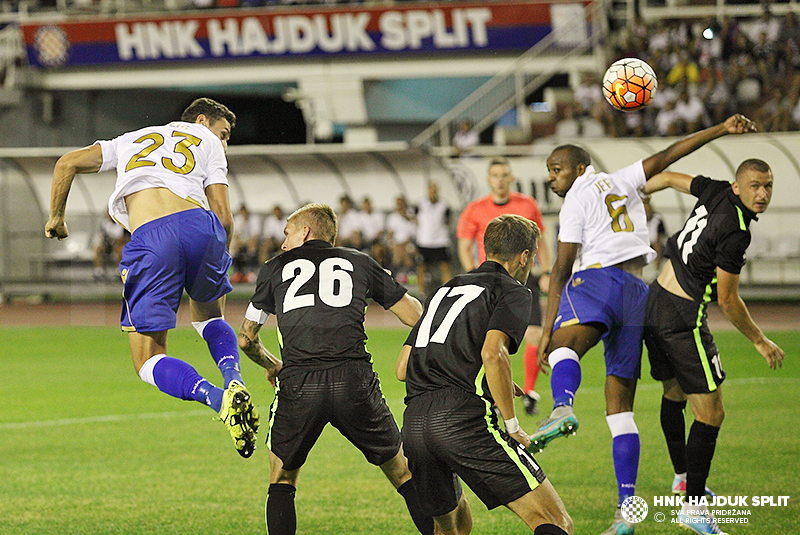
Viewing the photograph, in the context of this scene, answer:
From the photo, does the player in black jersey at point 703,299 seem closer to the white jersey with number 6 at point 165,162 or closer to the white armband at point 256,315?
the white armband at point 256,315

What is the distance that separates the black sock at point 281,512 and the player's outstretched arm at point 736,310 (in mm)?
2649

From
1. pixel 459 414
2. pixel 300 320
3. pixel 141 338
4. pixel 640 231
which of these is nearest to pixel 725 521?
pixel 640 231

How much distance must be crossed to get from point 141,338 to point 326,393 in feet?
4.60

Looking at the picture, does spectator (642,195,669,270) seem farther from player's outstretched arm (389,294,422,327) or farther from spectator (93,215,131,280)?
player's outstretched arm (389,294,422,327)

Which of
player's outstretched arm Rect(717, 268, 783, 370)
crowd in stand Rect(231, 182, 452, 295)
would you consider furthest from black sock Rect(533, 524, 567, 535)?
crowd in stand Rect(231, 182, 452, 295)

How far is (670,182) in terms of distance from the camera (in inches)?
232

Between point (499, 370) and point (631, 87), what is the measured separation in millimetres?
2807

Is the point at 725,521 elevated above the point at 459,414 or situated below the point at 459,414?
below

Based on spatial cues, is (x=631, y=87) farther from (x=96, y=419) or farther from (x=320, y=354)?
(x=96, y=419)

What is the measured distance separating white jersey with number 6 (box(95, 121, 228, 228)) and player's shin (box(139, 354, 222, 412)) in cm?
90

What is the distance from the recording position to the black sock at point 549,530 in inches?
163

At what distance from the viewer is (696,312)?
572 centimetres

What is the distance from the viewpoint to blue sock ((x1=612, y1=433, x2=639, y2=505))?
18.3 feet

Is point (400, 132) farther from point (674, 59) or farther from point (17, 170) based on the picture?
point (17, 170)
